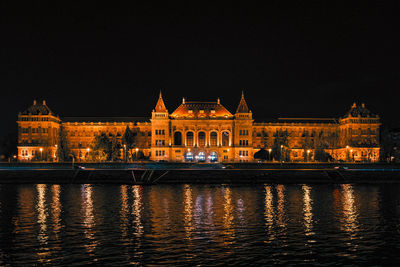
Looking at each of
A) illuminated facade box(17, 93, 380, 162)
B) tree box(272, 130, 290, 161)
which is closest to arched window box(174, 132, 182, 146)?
illuminated facade box(17, 93, 380, 162)

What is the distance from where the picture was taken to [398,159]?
12850 centimetres

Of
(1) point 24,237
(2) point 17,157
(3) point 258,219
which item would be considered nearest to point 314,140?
(2) point 17,157

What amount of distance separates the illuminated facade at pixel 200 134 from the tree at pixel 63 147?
1.14m

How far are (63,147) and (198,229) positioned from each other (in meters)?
106

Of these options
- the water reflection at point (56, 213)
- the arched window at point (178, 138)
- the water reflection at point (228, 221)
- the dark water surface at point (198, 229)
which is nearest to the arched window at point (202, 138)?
the arched window at point (178, 138)

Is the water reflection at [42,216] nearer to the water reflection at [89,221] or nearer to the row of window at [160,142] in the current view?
the water reflection at [89,221]

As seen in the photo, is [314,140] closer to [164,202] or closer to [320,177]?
[320,177]

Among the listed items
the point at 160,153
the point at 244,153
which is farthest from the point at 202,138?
the point at 160,153

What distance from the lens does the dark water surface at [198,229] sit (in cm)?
2919

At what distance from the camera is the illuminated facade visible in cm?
14138

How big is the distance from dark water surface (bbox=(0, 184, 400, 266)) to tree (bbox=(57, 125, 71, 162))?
63944 mm

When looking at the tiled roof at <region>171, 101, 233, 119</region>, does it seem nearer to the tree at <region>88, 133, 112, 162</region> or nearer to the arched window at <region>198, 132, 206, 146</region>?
the arched window at <region>198, 132, 206, 146</region>

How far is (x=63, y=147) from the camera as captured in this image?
443ft

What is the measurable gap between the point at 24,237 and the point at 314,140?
12804cm
